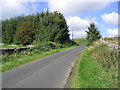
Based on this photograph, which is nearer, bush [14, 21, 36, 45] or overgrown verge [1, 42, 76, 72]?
overgrown verge [1, 42, 76, 72]

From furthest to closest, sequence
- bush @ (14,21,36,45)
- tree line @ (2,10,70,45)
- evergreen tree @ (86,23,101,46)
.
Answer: bush @ (14,21,36,45)
tree line @ (2,10,70,45)
evergreen tree @ (86,23,101,46)

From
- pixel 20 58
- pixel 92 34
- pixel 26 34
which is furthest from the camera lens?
pixel 26 34

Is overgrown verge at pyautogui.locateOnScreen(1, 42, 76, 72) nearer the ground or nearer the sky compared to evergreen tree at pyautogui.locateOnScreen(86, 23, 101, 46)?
nearer the ground

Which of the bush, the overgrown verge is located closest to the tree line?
the bush

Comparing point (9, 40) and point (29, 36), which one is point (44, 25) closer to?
point (29, 36)

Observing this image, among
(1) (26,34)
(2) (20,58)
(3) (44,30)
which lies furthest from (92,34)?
(1) (26,34)

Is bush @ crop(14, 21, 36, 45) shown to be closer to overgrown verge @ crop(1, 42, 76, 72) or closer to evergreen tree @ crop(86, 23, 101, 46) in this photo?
overgrown verge @ crop(1, 42, 76, 72)

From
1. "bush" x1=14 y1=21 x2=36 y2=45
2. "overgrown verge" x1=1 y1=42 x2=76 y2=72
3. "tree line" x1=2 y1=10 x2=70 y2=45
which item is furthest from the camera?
"bush" x1=14 y1=21 x2=36 y2=45

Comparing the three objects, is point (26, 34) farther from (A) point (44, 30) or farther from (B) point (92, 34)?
(B) point (92, 34)

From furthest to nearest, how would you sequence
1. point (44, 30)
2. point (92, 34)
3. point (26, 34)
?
point (26, 34) < point (44, 30) < point (92, 34)

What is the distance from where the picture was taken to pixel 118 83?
213 inches

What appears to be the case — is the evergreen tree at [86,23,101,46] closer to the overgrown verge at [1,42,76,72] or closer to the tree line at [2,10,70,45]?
the overgrown verge at [1,42,76,72]

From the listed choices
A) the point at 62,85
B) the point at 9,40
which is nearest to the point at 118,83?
the point at 62,85

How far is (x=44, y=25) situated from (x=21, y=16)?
17.1 m
